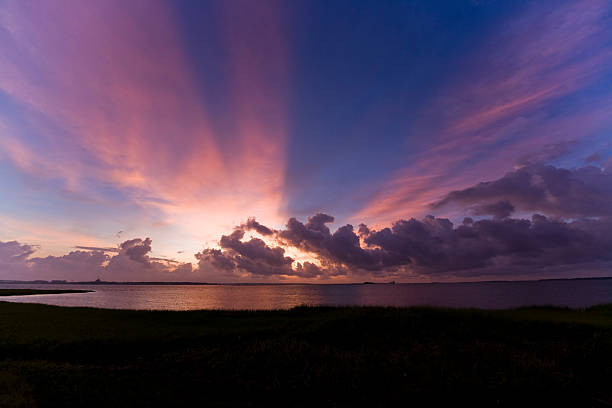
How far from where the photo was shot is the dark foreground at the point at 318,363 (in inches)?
522

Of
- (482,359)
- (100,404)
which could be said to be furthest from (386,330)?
(100,404)

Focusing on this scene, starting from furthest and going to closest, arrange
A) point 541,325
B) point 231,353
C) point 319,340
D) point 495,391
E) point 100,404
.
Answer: point 541,325
point 319,340
point 231,353
point 495,391
point 100,404

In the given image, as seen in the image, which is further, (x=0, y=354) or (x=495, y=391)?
(x=0, y=354)

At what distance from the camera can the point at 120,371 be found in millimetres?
16219

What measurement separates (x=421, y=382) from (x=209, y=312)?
30.0 m

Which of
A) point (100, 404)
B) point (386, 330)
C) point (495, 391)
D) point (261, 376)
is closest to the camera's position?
point (100, 404)

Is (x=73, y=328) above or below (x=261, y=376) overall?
above

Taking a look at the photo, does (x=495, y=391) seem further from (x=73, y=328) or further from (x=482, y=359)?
(x=73, y=328)

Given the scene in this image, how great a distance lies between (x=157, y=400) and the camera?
12406 millimetres

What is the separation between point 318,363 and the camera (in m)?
16.9

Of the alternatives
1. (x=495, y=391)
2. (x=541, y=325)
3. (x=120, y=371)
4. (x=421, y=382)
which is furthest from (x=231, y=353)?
(x=541, y=325)

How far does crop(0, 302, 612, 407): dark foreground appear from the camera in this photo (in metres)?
13.3

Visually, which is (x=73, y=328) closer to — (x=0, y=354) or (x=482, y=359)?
(x=0, y=354)

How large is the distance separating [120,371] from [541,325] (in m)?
33.1
